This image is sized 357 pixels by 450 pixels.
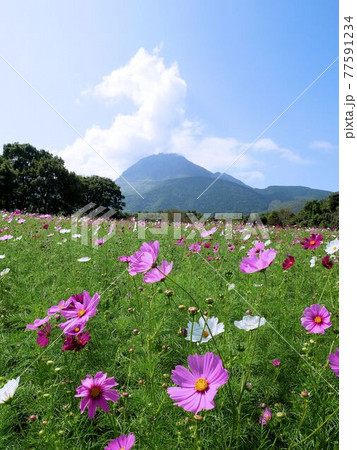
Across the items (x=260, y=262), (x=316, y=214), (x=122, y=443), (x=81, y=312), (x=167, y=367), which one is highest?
(x=316, y=214)

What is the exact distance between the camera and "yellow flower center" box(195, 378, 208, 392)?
0.69 metres

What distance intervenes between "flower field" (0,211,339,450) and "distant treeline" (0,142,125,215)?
22.7m

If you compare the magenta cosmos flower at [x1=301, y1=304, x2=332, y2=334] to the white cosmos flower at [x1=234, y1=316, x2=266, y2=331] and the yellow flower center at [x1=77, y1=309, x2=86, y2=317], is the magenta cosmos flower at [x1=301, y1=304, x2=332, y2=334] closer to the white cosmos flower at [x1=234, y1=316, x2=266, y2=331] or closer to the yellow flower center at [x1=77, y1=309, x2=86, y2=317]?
the white cosmos flower at [x1=234, y1=316, x2=266, y2=331]

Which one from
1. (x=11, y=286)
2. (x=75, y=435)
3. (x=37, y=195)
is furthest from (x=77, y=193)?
(x=75, y=435)

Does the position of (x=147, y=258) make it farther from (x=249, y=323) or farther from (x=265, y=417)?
(x=265, y=417)

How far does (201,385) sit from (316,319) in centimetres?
75

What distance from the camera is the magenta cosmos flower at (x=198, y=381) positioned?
26.3 inches

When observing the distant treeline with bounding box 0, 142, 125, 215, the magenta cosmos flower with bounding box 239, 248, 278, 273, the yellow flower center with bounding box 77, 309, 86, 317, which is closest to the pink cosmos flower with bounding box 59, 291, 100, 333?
the yellow flower center with bounding box 77, 309, 86, 317

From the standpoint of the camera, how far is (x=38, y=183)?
24.2 meters

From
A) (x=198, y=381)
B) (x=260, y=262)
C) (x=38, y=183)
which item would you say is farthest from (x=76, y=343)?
(x=38, y=183)

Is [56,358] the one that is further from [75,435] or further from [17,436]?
[75,435]

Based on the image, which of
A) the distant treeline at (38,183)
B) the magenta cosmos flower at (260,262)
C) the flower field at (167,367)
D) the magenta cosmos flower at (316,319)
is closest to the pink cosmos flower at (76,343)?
the flower field at (167,367)

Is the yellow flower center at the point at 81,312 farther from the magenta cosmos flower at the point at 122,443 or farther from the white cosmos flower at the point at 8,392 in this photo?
the magenta cosmos flower at the point at 122,443

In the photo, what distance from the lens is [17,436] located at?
3.95 ft
